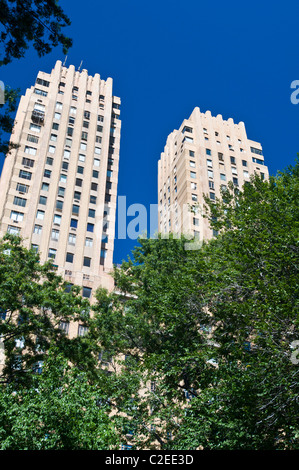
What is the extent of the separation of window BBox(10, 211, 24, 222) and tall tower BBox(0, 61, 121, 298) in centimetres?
9

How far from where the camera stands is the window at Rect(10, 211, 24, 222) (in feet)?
125

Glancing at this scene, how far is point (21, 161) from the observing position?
42312 millimetres

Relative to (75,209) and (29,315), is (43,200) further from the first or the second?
(29,315)

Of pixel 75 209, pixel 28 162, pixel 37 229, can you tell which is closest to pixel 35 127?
pixel 28 162

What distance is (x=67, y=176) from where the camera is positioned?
142 feet

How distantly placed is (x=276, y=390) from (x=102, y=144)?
39.6 meters

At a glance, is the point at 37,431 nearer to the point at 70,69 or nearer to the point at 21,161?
the point at 21,161

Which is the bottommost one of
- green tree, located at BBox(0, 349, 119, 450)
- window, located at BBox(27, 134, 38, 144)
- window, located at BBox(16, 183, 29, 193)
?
green tree, located at BBox(0, 349, 119, 450)

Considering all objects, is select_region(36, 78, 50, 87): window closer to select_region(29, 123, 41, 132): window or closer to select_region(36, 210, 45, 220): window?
select_region(29, 123, 41, 132): window

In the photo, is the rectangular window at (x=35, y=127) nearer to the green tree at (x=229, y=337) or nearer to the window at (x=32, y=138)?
the window at (x=32, y=138)

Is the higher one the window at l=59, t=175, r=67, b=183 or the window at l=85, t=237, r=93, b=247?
the window at l=59, t=175, r=67, b=183

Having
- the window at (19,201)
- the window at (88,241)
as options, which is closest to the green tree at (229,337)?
the window at (88,241)

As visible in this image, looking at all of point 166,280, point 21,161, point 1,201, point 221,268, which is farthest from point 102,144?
point 221,268

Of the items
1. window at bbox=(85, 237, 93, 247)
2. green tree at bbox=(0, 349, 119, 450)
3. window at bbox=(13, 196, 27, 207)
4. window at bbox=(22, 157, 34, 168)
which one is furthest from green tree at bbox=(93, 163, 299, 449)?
window at bbox=(22, 157, 34, 168)
